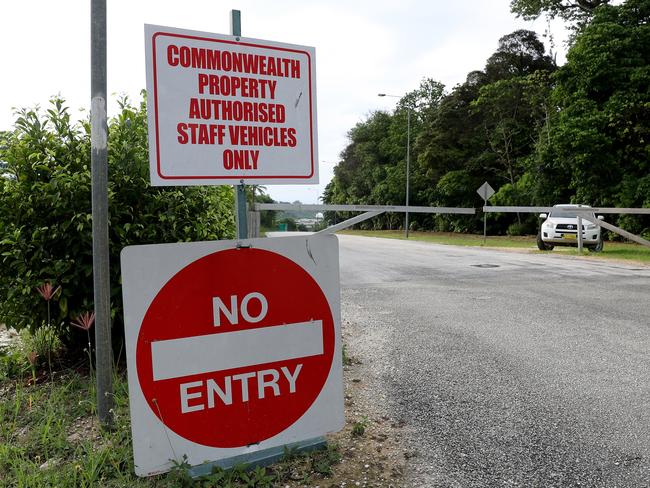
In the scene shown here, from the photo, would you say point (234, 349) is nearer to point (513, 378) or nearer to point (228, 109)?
point (228, 109)

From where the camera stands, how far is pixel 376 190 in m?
58.3

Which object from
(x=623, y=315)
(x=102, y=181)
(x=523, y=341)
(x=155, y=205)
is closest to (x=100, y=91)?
(x=102, y=181)

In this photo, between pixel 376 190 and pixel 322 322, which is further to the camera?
pixel 376 190

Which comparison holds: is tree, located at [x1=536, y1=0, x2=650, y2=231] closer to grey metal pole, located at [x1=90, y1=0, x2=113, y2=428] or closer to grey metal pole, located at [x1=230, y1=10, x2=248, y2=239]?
grey metal pole, located at [x1=230, y1=10, x2=248, y2=239]

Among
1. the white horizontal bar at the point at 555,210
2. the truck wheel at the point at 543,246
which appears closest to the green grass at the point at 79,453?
the white horizontal bar at the point at 555,210

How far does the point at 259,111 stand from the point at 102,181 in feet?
2.96

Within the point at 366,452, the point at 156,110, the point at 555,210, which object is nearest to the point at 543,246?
the point at 555,210

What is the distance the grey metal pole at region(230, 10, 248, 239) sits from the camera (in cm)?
266

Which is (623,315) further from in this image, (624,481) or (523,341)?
(624,481)

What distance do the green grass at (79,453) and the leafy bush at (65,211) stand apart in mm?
635

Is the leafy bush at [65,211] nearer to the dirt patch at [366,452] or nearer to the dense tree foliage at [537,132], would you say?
the dirt patch at [366,452]

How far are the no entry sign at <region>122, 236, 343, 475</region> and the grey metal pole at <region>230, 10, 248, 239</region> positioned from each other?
153 millimetres

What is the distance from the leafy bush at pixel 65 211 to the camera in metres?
3.87

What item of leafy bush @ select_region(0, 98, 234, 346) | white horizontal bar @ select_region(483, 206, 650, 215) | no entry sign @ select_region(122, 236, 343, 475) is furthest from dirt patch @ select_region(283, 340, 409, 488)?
white horizontal bar @ select_region(483, 206, 650, 215)
